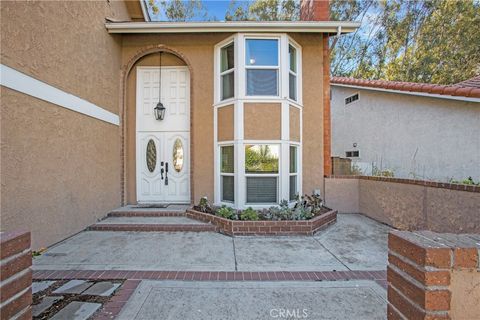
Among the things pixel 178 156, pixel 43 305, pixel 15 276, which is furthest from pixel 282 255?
pixel 178 156

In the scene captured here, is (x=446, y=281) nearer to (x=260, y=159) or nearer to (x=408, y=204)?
(x=408, y=204)

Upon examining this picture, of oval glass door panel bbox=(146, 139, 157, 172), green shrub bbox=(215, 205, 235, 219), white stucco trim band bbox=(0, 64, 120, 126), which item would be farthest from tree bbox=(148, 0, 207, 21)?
green shrub bbox=(215, 205, 235, 219)

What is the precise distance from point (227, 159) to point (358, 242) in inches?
154

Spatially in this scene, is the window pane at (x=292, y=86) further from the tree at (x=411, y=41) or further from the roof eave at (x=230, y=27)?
the tree at (x=411, y=41)

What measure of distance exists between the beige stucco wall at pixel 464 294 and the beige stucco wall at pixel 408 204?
3.69 metres

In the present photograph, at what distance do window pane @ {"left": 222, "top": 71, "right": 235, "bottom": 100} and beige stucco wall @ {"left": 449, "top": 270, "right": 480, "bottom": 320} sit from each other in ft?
21.2

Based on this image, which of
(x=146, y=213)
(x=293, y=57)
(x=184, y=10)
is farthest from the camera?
(x=184, y=10)

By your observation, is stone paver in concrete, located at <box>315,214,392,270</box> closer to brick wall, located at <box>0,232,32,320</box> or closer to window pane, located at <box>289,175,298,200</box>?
window pane, located at <box>289,175,298,200</box>

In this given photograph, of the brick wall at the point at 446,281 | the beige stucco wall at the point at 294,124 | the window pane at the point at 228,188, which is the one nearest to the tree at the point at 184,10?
the beige stucco wall at the point at 294,124

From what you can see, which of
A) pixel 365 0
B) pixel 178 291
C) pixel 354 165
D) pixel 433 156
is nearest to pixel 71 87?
pixel 178 291

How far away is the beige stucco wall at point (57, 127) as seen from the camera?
4.05 meters

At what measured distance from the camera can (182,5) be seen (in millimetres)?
15961

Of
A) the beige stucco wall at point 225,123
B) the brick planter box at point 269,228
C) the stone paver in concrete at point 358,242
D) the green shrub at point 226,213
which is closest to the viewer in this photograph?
the stone paver in concrete at point 358,242

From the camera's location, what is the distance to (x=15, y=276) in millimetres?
1568
